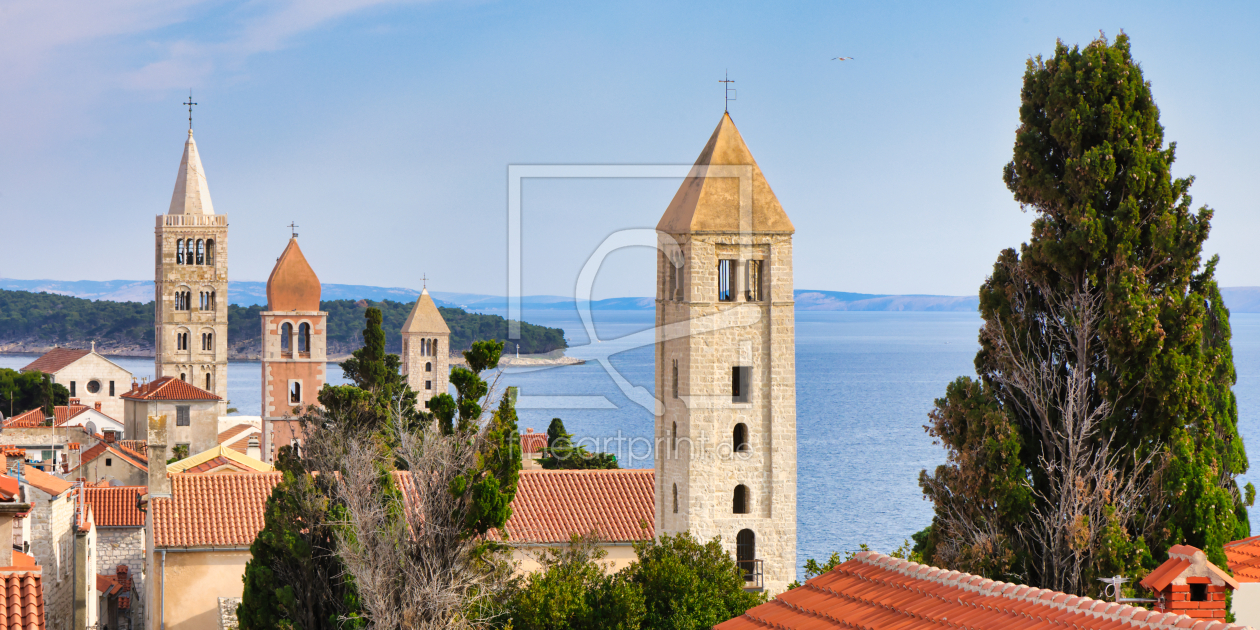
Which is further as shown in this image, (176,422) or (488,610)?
(176,422)

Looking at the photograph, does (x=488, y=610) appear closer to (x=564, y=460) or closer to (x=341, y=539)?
(x=341, y=539)

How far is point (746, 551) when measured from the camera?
2534 cm

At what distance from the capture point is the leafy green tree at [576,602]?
1905 centimetres

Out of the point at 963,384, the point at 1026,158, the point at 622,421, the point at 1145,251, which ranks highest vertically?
the point at 1026,158

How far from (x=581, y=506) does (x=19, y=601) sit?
16.1m

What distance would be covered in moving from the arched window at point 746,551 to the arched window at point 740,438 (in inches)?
66.4

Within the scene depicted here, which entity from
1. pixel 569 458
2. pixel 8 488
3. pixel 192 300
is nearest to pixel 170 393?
pixel 192 300

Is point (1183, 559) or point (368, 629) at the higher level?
point (1183, 559)

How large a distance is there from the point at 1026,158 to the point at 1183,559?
6179mm

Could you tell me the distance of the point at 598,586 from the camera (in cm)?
2017

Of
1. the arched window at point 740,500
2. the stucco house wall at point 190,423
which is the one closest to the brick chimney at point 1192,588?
the arched window at point 740,500

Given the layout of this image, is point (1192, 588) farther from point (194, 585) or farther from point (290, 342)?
point (290, 342)

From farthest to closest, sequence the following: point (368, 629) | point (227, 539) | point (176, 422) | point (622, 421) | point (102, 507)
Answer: point (622, 421), point (176, 422), point (102, 507), point (227, 539), point (368, 629)

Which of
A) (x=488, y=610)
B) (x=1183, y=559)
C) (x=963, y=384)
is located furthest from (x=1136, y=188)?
(x=488, y=610)
